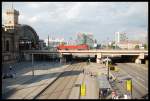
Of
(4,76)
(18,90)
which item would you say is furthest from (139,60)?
(18,90)

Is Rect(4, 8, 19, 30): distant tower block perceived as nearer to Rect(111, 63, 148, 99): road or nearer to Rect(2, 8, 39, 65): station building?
Rect(2, 8, 39, 65): station building

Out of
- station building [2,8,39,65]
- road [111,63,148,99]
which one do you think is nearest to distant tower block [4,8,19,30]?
station building [2,8,39,65]

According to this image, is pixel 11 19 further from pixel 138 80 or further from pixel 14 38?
pixel 138 80

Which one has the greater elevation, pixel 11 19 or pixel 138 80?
pixel 11 19

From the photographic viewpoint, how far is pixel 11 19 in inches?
5300

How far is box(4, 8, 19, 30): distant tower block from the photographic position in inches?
5224

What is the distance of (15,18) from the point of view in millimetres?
136250

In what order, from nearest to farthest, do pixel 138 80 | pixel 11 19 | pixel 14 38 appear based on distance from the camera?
1. pixel 138 80
2. pixel 14 38
3. pixel 11 19

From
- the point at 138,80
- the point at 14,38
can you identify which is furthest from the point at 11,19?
the point at 138,80

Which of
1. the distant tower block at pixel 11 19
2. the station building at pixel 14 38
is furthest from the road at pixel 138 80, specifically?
the distant tower block at pixel 11 19

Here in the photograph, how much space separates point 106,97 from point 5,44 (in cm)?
7435

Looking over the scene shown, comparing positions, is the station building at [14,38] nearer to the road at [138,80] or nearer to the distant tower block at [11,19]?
the distant tower block at [11,19]

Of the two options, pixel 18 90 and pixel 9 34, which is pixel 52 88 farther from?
pixel 9 34

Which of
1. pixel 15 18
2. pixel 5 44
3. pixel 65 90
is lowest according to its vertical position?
pixel 65 90
